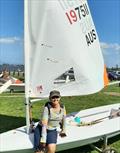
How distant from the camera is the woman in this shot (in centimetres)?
536

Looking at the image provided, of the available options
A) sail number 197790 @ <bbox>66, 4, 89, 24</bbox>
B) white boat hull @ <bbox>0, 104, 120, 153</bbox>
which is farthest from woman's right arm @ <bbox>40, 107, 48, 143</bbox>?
Answer: sail number 197790 @ <bbox>66, 4, 89, 24</bbox>

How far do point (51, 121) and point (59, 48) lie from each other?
4.52 feet

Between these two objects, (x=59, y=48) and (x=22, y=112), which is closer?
(x=59, y=48)

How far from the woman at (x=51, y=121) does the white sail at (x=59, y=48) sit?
0.54 metres

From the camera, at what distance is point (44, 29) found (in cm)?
611

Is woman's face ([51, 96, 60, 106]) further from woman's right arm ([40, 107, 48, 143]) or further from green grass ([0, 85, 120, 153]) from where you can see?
green grass ([0, 85, 120, 153])

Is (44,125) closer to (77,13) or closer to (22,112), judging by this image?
(77,13)

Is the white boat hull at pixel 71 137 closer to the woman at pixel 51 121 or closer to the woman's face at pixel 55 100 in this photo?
the woman at pixel 51 121

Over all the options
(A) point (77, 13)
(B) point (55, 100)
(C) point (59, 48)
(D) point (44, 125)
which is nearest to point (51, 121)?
(D) point (44, 125)

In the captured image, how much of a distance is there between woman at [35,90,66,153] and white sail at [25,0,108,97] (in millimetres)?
544

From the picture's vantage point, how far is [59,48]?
629 cm

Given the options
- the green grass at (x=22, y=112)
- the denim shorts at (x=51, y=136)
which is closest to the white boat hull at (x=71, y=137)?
the denim shorts at (x=51, y=136)

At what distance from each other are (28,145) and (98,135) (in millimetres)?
1252

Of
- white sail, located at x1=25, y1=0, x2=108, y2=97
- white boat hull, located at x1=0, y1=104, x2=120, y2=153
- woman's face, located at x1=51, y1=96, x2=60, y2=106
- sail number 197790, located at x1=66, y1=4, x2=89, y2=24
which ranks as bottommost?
white boat hull, located at x1=0, y1=104, x2=120, y2=153
